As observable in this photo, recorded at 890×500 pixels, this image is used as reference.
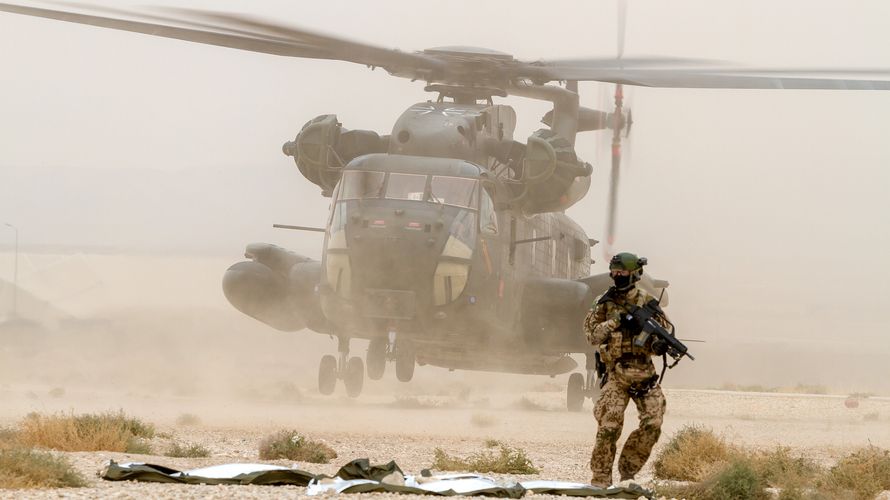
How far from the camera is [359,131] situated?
67.8 ft

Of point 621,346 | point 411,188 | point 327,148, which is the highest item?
point 327,148

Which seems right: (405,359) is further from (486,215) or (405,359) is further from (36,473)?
(36,473)

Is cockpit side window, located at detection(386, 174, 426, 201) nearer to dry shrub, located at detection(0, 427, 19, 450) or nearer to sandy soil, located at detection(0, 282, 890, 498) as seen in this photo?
sandy soil, located at detection(0, 282, 890, 498)

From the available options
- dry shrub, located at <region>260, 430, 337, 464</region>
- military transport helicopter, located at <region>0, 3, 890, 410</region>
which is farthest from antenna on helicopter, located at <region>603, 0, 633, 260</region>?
A: dry shrub, located at <region>260, 430, 337, 464</region>

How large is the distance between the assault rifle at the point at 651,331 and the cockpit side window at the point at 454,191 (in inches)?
326

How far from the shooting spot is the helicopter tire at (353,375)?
67.6ft

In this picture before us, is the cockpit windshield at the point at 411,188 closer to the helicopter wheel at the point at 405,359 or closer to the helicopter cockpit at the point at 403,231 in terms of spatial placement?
the helicopter cockpit at the point at 403,231

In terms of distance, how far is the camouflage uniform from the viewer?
426 inches

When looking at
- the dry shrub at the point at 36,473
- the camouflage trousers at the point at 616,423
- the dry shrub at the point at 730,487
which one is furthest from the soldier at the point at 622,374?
the dry shrub at the point at 36,473

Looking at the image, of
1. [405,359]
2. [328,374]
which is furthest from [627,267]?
[328,374]

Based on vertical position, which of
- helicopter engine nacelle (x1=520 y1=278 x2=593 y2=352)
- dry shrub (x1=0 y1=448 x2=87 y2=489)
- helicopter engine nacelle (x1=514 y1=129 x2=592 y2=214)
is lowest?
dry shrub (x1=0 y1=448 x2=87 y2=489)

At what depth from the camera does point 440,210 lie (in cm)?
1875

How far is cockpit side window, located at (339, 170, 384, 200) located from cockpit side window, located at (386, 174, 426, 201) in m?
0.15

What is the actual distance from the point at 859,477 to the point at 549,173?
8.77 meters
